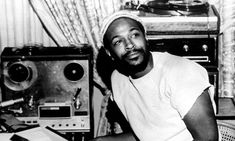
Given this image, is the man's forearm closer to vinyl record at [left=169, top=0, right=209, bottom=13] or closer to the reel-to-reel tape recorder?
the reel-to-reel tape recorder

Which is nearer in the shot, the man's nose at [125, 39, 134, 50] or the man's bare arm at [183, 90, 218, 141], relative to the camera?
the man's bare arm at [183, 90, 218, 141]

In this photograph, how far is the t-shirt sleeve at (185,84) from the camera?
140cm

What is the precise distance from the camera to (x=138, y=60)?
5.01 feet

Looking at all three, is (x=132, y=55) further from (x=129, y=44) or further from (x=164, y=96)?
(x=164, y=96)

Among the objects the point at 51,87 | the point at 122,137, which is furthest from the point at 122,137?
the point at 51,87

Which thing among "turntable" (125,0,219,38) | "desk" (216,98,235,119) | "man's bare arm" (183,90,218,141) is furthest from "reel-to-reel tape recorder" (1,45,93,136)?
"man's bare arm" (183,90,218,141)

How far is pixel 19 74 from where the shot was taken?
2125mm

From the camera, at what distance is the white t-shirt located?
1.42 metres

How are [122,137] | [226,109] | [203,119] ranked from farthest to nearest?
[226,109]
[122,137]
[203,119]

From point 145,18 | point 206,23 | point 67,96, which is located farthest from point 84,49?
point 206,23

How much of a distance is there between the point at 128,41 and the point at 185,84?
0.99 ft

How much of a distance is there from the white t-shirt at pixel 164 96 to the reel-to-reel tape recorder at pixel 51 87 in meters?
0.47

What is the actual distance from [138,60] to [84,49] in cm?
80

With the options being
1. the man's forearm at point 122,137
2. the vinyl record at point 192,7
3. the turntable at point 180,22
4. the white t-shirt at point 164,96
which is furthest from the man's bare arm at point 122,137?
the vinyl record at point 192,7
